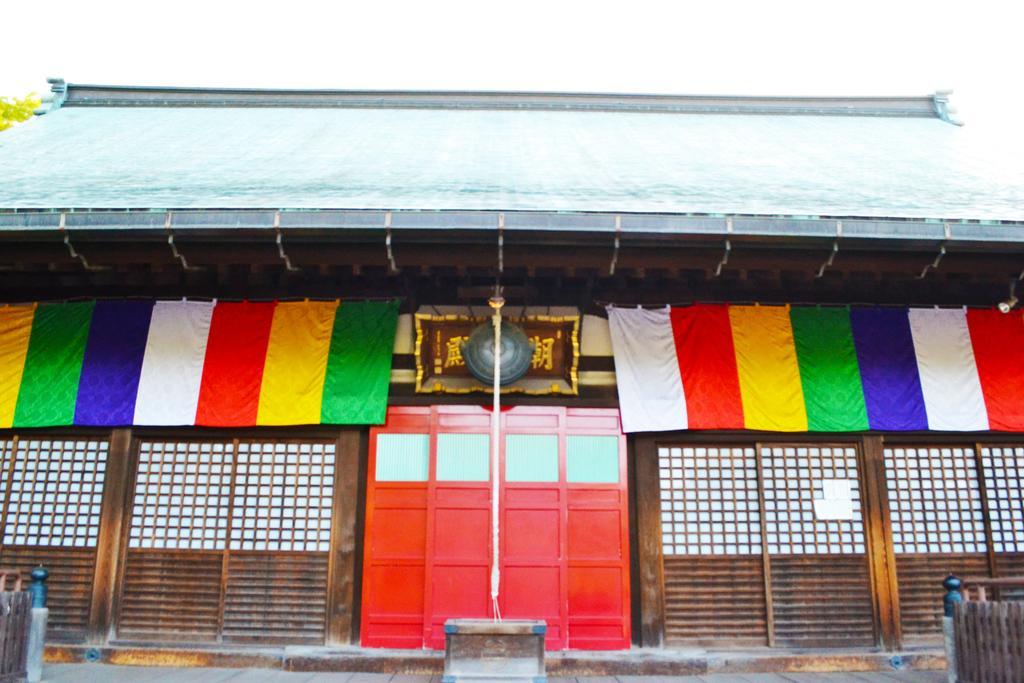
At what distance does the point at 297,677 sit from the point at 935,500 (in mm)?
7590

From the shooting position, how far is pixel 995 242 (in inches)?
264

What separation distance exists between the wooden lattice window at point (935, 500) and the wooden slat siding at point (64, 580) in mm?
9449

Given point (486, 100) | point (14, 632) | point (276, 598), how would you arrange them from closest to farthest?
point (14, 632) < point (276, 598) < point (486, 100)

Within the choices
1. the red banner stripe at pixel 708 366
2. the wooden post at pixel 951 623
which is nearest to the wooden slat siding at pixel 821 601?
the wooden post at pixel 951 623

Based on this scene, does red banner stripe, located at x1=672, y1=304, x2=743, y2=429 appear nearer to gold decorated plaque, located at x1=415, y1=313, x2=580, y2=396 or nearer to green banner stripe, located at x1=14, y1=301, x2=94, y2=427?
gold decorated plaque, located at x1=415, y1=313, x2=580, y2=396

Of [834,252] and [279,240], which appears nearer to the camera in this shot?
[279,240]

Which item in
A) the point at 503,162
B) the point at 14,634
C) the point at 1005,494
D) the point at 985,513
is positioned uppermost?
the point at 503,162

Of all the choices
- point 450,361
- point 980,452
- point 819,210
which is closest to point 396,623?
point 450,361

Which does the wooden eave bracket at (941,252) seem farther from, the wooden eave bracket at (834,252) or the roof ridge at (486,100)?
the roof ridge at (486,100)

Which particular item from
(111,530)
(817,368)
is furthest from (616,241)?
(111,530)

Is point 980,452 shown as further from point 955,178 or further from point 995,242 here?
point 955,178

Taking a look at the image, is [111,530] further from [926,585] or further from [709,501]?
[926,585]

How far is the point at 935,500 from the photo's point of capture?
8062 millimetres

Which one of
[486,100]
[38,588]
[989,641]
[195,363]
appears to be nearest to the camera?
[989,641]
